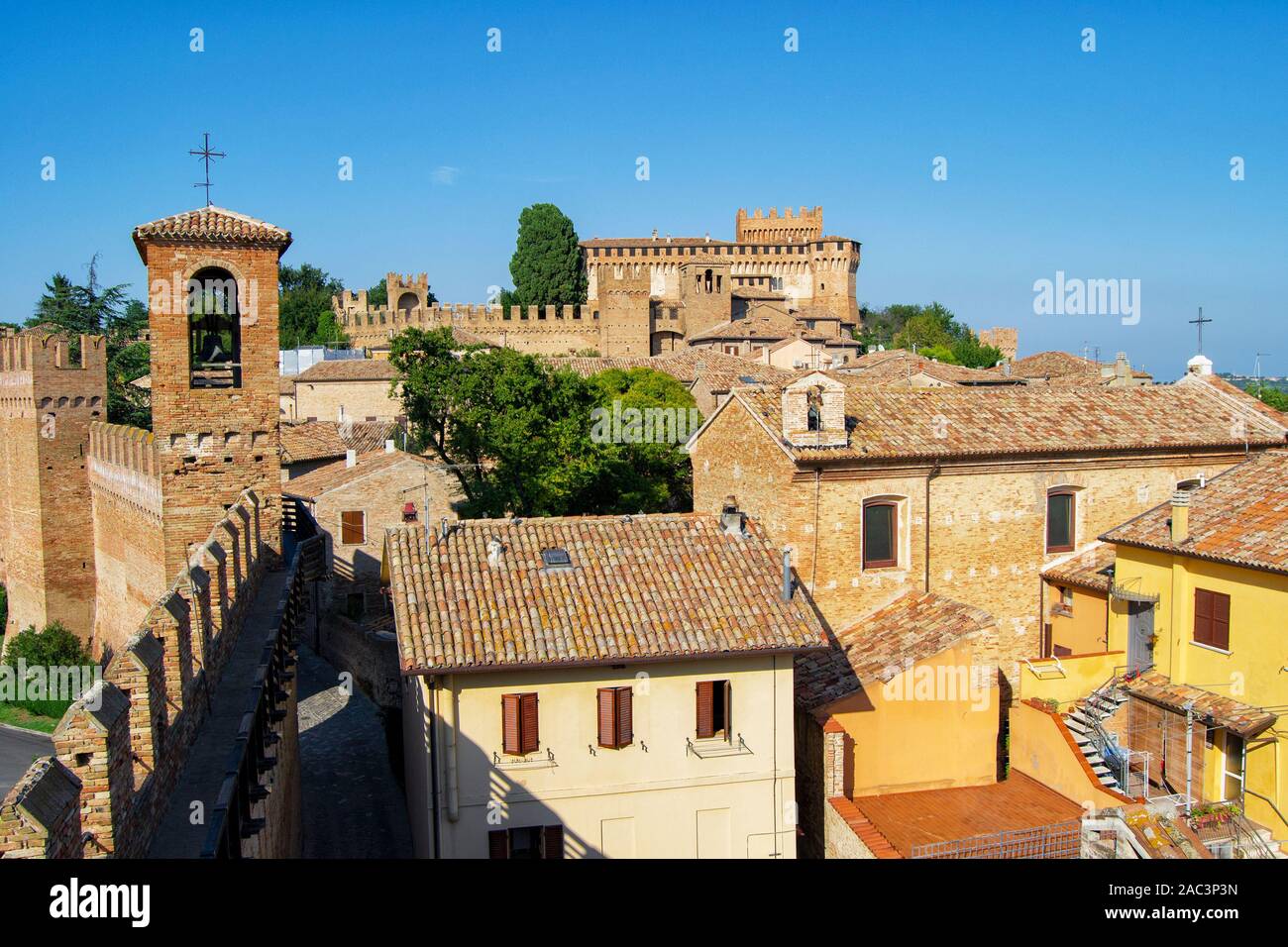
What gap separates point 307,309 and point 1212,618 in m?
81.7

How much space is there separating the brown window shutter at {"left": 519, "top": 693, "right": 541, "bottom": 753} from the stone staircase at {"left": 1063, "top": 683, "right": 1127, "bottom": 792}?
8.24 metres

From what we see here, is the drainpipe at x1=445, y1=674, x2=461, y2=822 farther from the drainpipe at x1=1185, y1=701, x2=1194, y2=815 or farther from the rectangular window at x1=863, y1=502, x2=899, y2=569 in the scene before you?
the drainpipe at x1=1185, y1=701, x2=1194, y2=815

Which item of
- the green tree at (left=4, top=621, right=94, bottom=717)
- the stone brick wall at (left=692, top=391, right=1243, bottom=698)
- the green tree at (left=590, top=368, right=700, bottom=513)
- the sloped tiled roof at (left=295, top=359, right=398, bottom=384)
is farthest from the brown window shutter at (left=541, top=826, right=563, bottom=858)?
the sloped tiled roof at (left=295, top=359, right=398, bottom=384)

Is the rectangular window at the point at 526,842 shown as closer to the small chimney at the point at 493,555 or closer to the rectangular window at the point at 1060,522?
the small chimney at the point at 493,555

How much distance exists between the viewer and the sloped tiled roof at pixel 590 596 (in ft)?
43.2

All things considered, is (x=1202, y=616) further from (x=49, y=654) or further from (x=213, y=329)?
(x=49, y=654)

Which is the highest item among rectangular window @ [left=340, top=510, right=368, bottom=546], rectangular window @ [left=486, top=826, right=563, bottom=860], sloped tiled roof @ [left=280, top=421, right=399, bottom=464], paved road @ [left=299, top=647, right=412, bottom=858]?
sloped tiled roof @ [left=280, top=421, right=399, bottom=464]

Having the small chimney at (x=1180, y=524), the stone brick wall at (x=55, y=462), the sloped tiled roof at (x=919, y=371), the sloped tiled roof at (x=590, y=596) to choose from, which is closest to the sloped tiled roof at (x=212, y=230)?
the sloped tiled roof at (x=590, y=596)

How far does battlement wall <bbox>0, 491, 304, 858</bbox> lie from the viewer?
5.80m

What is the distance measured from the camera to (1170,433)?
20.3 m

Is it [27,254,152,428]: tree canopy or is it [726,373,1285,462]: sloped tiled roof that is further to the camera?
[27,254,152,428]: tree canopy

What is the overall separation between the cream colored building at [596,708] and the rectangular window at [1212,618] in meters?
6.71

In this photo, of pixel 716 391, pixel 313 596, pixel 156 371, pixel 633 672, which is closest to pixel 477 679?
pixel 633 672
